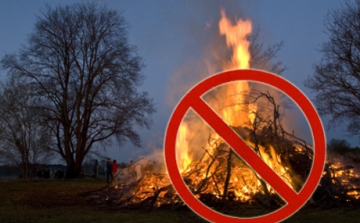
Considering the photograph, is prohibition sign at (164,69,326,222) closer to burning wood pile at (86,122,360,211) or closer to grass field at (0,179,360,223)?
grass field at (0,179,360,223)

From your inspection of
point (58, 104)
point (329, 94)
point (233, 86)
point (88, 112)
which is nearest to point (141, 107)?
point (88, 112)

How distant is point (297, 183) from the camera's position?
12.6 metres

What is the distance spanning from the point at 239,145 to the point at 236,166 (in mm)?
4382

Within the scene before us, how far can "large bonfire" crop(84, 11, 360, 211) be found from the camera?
1217 centimetres

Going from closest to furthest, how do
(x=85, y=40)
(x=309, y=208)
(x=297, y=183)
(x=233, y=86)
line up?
(x=309, y=208)
(x=297, y=183)
(x=233, y=86)
(x=85, y=40)

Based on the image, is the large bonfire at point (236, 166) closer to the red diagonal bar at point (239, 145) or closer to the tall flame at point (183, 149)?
the tall flame at point (183, 149)

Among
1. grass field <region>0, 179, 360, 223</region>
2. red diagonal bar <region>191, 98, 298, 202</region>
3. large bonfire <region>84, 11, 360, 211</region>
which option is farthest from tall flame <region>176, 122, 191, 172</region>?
red diagonal bar <region>191, 98, 298, 202</region>

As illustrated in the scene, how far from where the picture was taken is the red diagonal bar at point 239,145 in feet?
24.2

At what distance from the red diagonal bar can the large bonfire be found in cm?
281

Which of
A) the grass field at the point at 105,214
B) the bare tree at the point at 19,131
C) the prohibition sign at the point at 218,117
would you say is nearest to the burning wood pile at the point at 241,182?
the grass field at the point at 105,214

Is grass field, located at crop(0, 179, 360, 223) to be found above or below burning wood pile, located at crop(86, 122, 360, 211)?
below

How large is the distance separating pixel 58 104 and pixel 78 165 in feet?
15.6

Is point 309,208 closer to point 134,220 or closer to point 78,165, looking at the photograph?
point 134,220

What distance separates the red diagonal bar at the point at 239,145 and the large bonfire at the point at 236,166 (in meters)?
2.81
